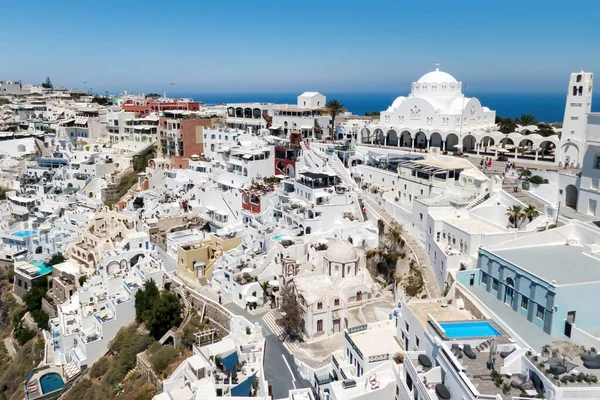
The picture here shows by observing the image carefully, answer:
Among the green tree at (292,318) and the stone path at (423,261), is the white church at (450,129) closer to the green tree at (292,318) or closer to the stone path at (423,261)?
the stone path at (423,261)

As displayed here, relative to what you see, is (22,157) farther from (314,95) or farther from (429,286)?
(429,286)

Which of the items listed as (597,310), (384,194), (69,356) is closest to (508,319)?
(597,310)

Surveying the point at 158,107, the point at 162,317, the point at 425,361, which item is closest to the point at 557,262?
the point at 425,361

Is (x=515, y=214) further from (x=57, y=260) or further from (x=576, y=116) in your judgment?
(x=57, y=260)

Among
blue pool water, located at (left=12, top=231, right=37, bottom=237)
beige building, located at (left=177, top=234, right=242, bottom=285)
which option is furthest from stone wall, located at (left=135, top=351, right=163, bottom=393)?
blue pool water, located at (left=12, top=231, right=37, bottom=237)

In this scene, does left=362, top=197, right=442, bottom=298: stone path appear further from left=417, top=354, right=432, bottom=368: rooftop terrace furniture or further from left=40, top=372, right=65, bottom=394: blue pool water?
left=40, top=372, right=65, bottom=394: blue pool water

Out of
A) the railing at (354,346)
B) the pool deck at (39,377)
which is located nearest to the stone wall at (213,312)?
the railing at (354,346)
